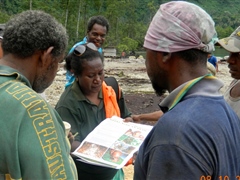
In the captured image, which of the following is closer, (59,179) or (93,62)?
(59,179)

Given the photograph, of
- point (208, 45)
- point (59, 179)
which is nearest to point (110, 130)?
point (59, 179)

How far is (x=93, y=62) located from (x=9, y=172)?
1.61m

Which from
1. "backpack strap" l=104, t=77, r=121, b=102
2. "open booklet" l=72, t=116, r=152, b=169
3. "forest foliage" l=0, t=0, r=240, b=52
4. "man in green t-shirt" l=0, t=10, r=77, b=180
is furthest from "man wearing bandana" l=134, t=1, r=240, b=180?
"forest foliage" l=0, t=0, r=240, b=52

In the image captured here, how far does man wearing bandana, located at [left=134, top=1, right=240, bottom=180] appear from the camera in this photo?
1340mm

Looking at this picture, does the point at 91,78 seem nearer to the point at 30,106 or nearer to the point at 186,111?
the point at 30,106

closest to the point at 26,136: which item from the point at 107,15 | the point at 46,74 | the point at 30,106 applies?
the point at 30,106

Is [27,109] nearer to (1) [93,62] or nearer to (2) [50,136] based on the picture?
(2) [50,136]

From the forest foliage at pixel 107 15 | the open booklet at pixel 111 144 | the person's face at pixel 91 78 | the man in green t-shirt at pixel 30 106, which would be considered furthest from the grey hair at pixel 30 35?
the forest foliage at pixel 107 15

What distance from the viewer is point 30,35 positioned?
5.61 feet

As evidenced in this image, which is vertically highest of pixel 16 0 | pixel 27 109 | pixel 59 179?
pixel 27 109

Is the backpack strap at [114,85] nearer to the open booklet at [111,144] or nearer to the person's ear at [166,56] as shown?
the open booklet at [111,144]

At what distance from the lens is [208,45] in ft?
5.04

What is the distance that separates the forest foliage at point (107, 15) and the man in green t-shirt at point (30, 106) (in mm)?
22168

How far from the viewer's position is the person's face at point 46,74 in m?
1.80
